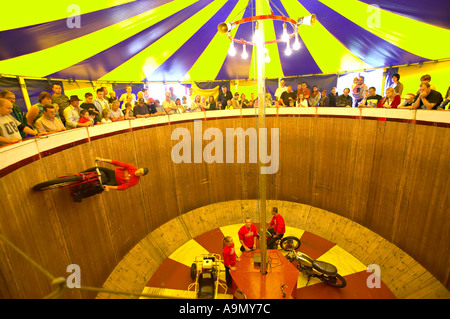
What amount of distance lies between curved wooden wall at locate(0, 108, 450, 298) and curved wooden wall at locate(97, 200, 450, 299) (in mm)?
182

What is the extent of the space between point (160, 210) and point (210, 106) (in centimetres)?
351

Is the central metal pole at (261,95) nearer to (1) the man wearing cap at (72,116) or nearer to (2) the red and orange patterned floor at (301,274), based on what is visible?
(2) the red and orange patterned floor at (301,274)

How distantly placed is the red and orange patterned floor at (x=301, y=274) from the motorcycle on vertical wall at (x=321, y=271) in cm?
15

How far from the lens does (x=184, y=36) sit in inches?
214

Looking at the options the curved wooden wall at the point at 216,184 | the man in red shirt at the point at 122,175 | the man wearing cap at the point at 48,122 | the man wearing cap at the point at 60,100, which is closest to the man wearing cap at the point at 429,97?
the curved wooden wall at the point at 216,184

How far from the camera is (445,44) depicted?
14.0ft

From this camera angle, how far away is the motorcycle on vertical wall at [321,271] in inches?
153

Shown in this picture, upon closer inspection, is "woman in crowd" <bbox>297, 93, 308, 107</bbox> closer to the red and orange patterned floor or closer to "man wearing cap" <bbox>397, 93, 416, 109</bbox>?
"man wearing cap" <bbox>397, 93, 416, 109</bbox>

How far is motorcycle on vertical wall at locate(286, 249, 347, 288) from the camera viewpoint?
388 centimetres

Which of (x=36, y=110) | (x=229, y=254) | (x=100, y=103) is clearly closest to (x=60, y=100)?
(x=100, y=103)

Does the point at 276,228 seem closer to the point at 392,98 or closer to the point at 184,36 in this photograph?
the point at 392,98

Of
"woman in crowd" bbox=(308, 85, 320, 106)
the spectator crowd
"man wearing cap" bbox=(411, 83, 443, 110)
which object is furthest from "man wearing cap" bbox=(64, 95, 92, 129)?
"man wearing cap" bbox=(411, 83, 443, 110)
